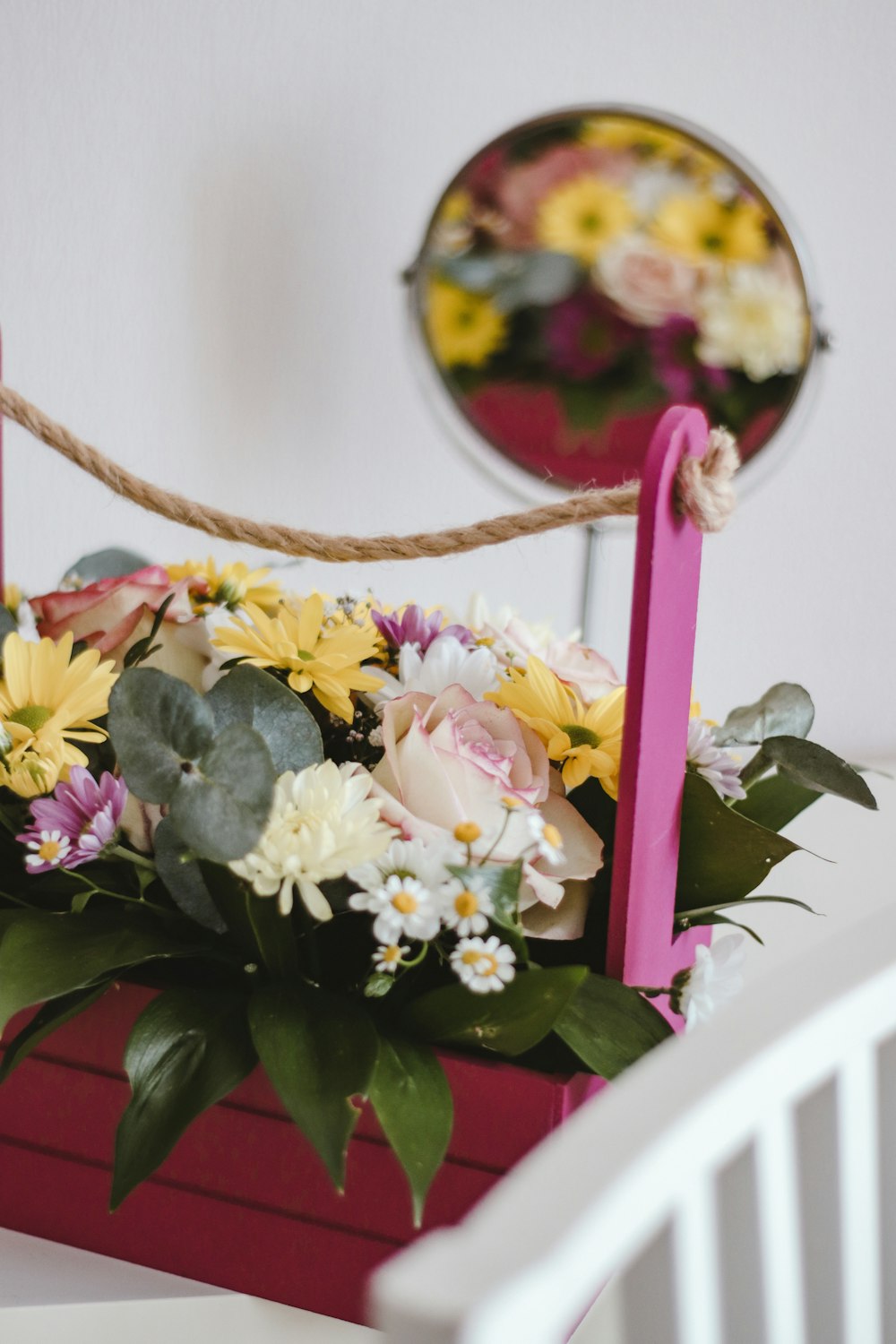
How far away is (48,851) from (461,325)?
0.94 metres

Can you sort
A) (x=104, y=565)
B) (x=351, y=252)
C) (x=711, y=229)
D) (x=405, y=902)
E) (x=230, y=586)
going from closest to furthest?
(x=405, y=902), (x=230, y=586), (x=104, y=565), (x=711, y=229), (x=351, y=252)

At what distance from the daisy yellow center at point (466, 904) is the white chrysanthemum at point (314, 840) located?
0.10 ft

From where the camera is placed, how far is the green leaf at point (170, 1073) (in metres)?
0.36

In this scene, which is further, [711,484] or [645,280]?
[645,280]

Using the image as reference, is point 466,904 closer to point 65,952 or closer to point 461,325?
point 65,952

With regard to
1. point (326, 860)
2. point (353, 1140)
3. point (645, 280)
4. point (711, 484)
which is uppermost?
point (645, 280)

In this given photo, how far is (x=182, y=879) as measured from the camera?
408 millimetres

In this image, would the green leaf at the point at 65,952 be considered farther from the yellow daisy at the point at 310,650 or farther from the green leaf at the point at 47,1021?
the yellow daisy at the point at 310,650

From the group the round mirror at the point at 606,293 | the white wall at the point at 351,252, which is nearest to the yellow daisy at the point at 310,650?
the round mirror at the point at 606,293

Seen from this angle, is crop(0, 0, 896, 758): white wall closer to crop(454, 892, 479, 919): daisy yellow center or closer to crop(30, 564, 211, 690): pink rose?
crop(30, 564, 211, 690): pink rose

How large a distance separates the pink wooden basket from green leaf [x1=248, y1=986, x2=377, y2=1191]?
3cm

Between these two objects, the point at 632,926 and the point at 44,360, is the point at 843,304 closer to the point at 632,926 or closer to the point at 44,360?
the point at 44,360

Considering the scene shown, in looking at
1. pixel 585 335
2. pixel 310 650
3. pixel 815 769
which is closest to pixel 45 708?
pixel 310 650

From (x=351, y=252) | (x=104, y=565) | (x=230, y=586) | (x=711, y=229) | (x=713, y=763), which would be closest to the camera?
(x=713, y=763)
